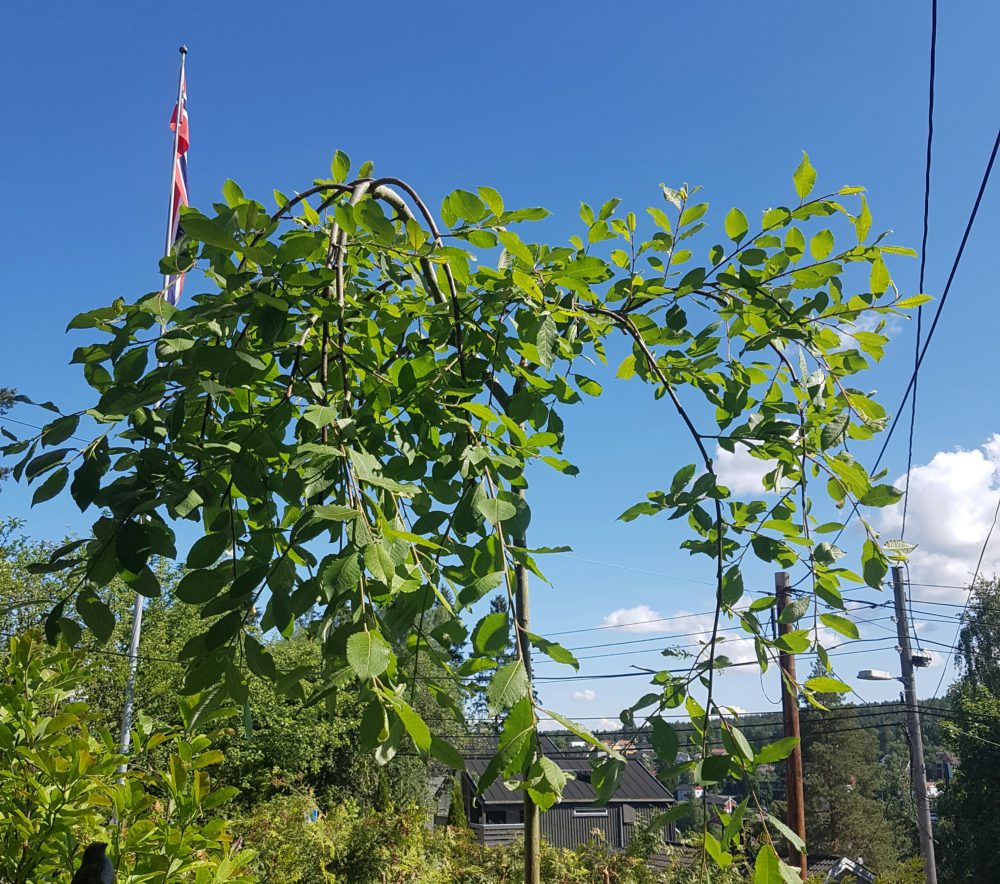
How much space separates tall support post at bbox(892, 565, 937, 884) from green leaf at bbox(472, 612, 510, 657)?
14.4 m

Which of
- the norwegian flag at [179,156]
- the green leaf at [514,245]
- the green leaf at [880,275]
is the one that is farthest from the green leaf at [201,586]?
the norwegian flag at [179,156]

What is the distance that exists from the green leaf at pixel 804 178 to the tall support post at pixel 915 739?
45.9ft

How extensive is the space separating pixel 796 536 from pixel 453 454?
0.53 metres

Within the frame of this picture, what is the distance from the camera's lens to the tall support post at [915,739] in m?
14.2

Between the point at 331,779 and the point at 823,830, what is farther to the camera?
the point at 823,830

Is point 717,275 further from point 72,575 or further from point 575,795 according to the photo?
point 575,795

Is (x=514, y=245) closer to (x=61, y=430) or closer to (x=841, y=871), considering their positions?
(x=61, y=430)

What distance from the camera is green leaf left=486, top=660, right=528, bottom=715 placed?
2.57 feet

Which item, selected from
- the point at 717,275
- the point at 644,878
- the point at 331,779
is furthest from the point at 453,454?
the point at 331,779

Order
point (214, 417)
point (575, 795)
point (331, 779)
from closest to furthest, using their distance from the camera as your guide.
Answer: point (214, 417) → point (331, 779) → point (575, 795)

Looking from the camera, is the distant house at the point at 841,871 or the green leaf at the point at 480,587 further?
the distant house at the point at 841,871

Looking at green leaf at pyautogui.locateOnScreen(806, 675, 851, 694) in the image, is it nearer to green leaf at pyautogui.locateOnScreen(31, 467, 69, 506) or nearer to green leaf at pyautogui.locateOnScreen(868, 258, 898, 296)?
green leaf at pyautogui.locateOnScreen(868, 258, 898, 296)

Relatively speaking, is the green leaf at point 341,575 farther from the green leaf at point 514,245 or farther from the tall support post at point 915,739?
the tall support post at point 915,739

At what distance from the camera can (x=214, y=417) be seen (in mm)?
1246
